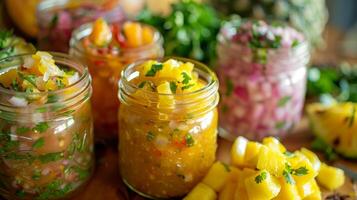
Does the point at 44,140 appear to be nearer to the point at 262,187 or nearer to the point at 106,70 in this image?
the point at 106,70

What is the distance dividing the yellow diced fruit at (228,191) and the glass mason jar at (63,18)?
1.99 ft

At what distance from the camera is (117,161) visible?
1.31m

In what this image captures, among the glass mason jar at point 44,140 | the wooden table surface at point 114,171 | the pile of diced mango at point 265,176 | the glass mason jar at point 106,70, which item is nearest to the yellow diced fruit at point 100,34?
the glass mason jar at point 106,70

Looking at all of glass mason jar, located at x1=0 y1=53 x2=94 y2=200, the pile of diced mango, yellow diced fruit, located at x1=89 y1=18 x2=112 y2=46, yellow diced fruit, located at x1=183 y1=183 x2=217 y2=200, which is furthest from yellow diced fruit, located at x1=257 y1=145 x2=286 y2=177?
yellow diced fruit, located at x1=89 y1=18 x2=112 y2=46

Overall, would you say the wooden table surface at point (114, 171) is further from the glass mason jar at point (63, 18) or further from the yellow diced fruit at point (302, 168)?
the glass mason jar at point (63, 18)

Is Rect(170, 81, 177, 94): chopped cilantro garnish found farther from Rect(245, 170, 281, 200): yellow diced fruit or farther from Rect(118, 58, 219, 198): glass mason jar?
Rect(245, 170, 281, 200): yellow diced fruit

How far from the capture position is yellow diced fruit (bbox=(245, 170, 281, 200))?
1.03 metres

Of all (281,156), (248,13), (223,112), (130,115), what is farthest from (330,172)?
(248,13)

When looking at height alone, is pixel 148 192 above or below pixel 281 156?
below

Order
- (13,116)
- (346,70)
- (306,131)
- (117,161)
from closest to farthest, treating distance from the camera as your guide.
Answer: (13,116)
(117,161)
(306,131)
(346,70)

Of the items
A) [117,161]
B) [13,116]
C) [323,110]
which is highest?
[13,116]

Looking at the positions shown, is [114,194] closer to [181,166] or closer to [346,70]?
[181,166]

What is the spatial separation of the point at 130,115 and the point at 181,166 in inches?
6.1

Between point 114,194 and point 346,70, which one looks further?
point 346,70
